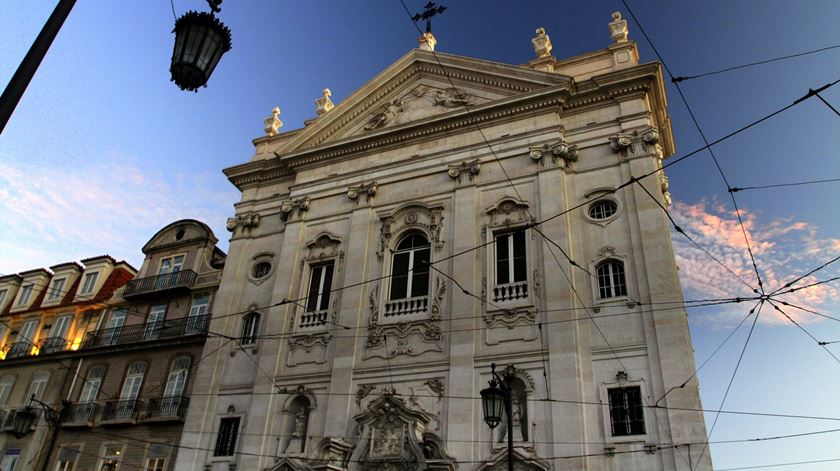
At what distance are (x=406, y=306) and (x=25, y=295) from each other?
934 inches

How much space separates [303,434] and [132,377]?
386 inches

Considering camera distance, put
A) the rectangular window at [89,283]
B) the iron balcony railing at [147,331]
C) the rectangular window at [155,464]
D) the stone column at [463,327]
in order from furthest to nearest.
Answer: the rectangular window at [89,283], the iron balcony railing at [147,331], the rectangular window at [155,464], the stone column at [463,327]

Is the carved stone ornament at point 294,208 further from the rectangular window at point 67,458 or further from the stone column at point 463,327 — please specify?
the rectangular window at point 67,458

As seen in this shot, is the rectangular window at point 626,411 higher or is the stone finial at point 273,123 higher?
the stone finial at point 273,123

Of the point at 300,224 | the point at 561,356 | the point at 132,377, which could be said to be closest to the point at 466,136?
the point at 300,224

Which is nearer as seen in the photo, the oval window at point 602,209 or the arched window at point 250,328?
the oval window at point 602,209

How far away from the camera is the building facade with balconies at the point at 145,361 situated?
23703mm

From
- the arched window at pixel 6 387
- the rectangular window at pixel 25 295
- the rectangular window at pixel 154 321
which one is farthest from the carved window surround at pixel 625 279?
the rectangular window at pixel 25 295

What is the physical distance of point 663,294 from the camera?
17.3 meters

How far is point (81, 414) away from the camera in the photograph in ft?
83.8

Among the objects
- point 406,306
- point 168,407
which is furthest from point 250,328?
point 406,306

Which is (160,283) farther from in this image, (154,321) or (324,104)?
(324,104)

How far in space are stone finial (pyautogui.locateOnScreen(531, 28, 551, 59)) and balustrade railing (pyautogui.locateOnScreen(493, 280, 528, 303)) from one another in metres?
8.91

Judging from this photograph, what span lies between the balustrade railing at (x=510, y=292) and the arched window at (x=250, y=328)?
8.64 meters
